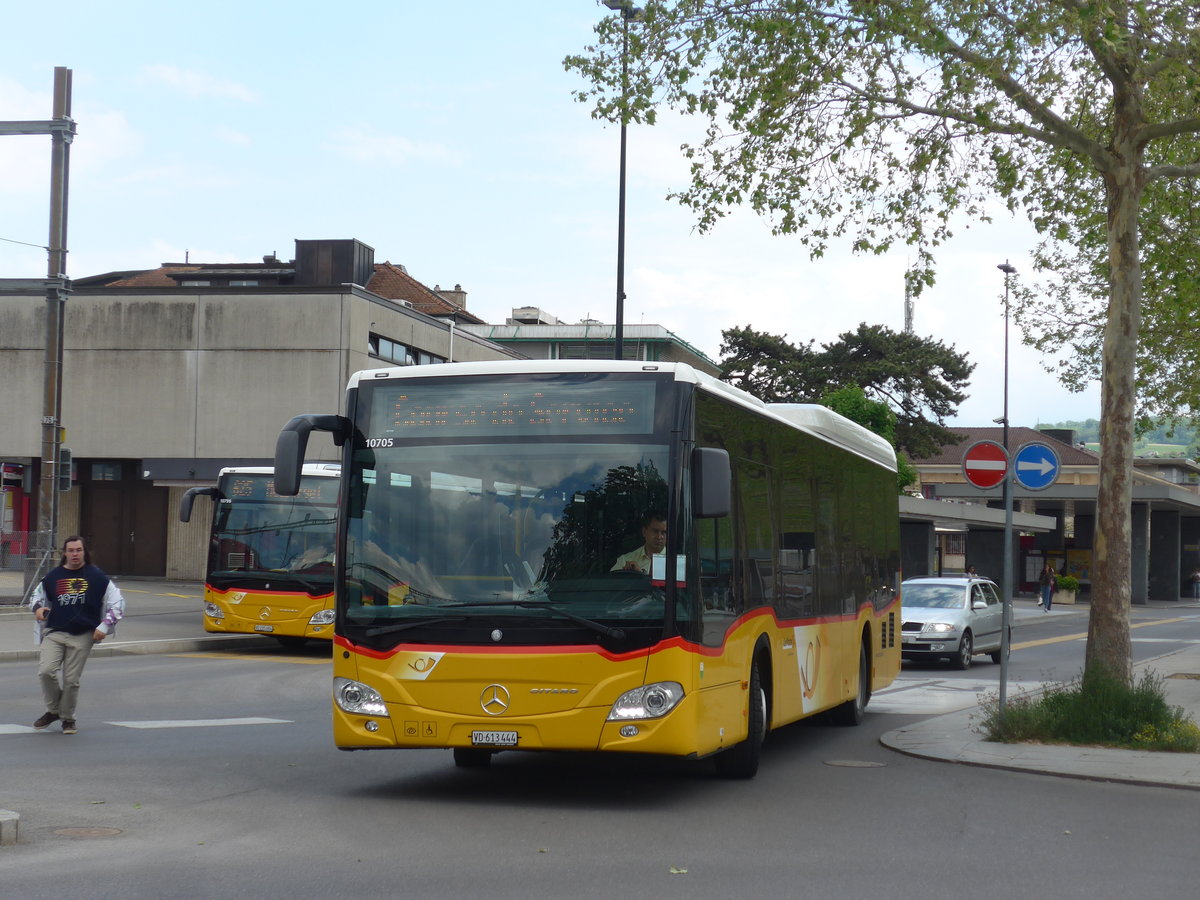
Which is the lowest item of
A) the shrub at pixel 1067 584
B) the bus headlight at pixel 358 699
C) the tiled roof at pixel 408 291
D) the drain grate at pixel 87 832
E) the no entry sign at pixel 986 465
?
the shrub at pixel 1067 584

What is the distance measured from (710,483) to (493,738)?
2.06m

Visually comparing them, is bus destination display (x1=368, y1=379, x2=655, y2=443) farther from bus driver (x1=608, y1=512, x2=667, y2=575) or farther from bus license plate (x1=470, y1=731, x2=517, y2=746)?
bus license plate (x1=470, y1=731, x2=517, y2=746)

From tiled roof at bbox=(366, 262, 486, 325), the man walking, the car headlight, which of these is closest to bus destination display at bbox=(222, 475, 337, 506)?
the car headlight

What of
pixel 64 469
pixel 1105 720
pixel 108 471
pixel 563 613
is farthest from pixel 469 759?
pixel 108 471

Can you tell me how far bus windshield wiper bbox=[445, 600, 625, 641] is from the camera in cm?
920

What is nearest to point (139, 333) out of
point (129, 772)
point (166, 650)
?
point (166, 650)

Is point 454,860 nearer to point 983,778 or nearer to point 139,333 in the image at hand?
point 983,778

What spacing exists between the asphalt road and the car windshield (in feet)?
45.0

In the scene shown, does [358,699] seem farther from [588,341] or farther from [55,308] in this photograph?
[588,341]

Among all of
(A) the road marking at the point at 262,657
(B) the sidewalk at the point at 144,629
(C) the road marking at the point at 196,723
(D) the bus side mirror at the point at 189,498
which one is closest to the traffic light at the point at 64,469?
(B) the sidewalk at the point at 144,629

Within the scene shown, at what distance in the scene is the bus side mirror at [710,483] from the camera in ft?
A: 30.5

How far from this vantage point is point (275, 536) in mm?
24125

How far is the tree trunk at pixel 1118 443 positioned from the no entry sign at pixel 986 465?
90 centimetres

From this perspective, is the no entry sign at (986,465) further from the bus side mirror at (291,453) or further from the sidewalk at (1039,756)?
the bus side mirror at (291,453)
